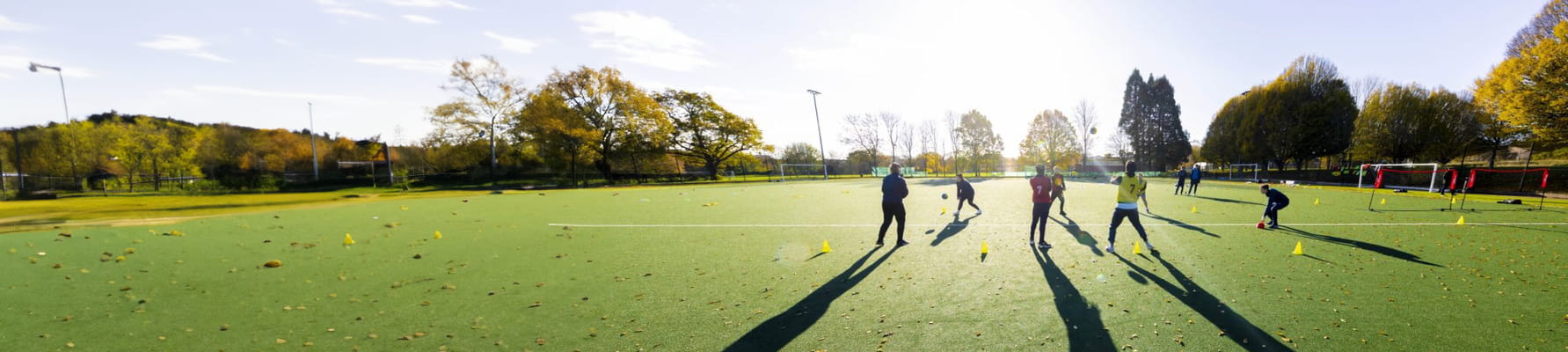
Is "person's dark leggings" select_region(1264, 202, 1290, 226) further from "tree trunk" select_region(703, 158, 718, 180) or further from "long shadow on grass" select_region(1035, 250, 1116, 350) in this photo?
"tree trunk" select_region(703, 158, 718, 180)

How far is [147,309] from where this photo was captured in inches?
183

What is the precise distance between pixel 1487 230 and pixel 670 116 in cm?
4821

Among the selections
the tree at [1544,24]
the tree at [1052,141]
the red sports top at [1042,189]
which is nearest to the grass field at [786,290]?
the red sports top at [1042,189]

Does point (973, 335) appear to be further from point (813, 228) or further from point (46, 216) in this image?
point (46, 216)

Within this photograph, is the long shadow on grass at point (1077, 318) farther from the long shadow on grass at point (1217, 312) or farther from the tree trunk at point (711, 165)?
the tree trunk at point (711, 165)

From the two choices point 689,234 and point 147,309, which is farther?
point 689,234

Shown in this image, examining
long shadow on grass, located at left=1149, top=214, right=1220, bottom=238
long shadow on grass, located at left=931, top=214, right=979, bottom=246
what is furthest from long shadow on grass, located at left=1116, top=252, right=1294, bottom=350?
long shadow on grass, located at left=1149, top=214, right=1220, bottom=238

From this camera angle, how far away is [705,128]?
50.2 m

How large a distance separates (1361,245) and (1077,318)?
7.28 m

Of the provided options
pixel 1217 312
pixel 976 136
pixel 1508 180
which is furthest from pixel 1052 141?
pixel 1217 312

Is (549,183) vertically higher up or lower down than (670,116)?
lower down

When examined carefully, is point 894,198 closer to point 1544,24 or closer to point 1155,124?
point 1544,24

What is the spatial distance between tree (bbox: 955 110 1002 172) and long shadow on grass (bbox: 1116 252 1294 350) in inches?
2415

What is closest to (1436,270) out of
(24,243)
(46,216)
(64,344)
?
(64,344)
